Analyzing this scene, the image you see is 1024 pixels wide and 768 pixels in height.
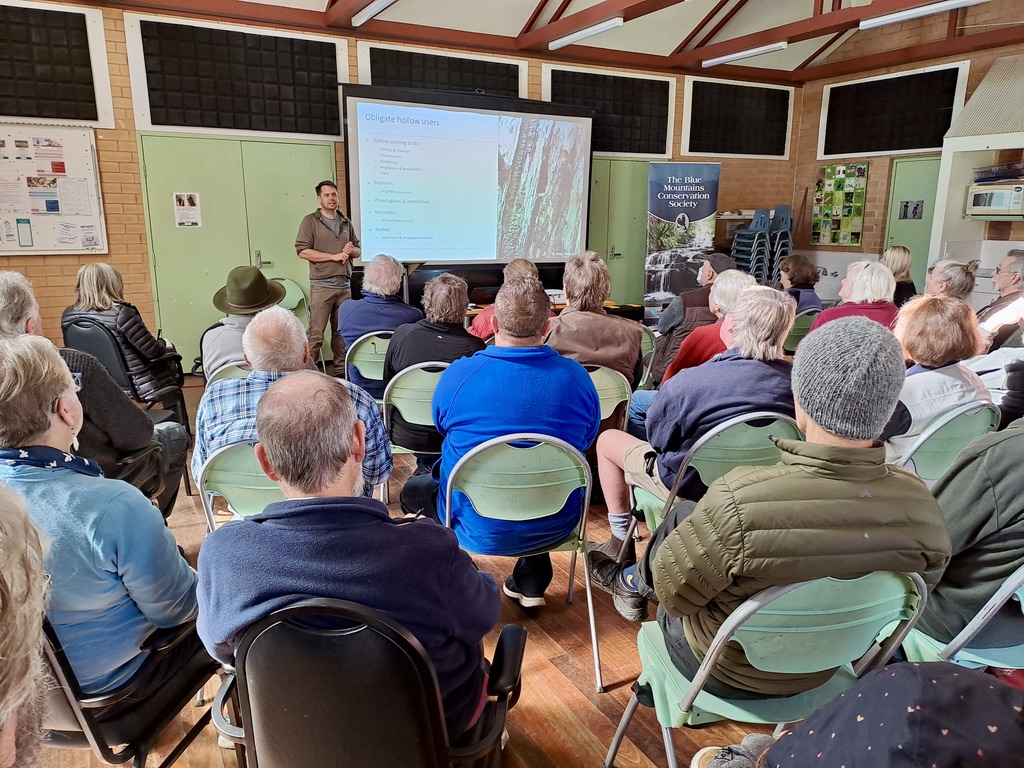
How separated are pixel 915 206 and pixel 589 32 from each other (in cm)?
452

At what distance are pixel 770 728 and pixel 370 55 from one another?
6.26m

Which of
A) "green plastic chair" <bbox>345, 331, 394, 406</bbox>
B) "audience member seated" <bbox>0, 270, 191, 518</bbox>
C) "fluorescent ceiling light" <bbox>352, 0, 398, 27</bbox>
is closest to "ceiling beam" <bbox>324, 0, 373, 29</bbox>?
"fluorescent ceiling light" <bbox>352, 0, 398, 27</bbox>

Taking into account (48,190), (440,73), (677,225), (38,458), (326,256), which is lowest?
(38,458)

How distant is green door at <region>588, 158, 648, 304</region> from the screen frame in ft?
0.63

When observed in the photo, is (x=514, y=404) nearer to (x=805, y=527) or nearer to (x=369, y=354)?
(x=805, y=527)

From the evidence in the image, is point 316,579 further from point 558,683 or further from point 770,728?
point 770,728

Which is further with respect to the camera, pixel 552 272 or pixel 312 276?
pixel 552 272

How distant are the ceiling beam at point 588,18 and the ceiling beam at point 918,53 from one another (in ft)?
10.1

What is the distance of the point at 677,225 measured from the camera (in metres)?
7.95

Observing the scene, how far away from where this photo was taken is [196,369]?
4941 millimetres

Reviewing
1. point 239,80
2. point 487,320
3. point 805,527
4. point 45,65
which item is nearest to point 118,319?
point 487,320

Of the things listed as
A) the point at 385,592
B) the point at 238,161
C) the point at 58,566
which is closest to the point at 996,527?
the point at 385,592

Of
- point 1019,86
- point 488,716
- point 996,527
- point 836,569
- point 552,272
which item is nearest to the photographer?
point 836,569

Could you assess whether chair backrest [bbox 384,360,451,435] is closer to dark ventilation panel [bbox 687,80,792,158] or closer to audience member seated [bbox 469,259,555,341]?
audience member seated [bbox 469,259,555,341]
